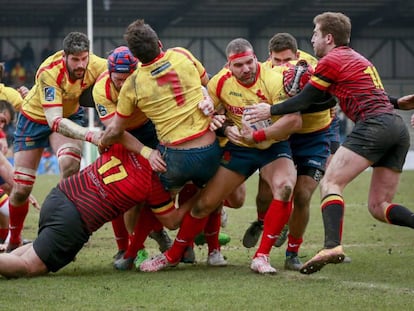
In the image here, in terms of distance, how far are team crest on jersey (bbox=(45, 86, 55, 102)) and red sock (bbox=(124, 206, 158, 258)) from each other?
1.49 metres

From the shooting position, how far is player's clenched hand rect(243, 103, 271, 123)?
7.45 m

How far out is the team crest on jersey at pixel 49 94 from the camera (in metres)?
8.88

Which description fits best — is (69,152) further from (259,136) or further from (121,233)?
(259,136)

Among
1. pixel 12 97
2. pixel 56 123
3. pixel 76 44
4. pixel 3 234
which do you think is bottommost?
pixel 3 234

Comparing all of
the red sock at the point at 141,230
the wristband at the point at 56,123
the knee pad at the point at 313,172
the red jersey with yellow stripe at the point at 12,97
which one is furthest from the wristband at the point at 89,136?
the red jersey with yellow stripe at the point at 12,97

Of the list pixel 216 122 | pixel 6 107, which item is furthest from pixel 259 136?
pixel 6 107

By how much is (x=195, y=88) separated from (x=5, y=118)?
3159 mm

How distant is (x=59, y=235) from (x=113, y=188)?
22.8 inches

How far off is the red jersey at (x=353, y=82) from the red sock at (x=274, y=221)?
0.98 metres

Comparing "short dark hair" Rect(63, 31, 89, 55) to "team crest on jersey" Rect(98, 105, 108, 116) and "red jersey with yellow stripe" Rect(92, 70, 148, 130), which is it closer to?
"red jersey with yellow stripe" Rect(92, 70, 148, 130)

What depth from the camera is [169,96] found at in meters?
7.52

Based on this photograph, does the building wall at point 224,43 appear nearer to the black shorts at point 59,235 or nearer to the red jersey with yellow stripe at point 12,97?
the red jersey with yellow stripe at point 12,97

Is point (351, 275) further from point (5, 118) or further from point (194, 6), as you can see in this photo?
point (194, 6)

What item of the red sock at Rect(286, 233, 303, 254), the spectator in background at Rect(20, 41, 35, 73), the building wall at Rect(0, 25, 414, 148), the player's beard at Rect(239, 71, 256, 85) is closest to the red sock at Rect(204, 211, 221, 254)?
the red sock at Rect(286, 233, 303, 254)
